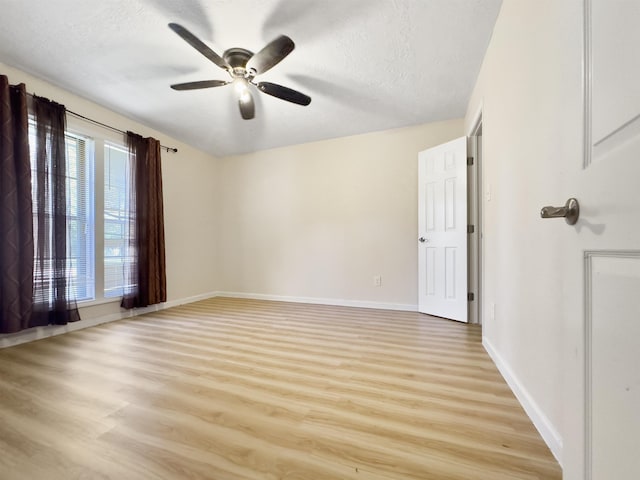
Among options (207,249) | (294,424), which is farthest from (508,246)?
(207,249)

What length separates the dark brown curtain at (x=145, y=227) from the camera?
10.4 feet

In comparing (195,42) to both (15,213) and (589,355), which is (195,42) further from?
(589,355)

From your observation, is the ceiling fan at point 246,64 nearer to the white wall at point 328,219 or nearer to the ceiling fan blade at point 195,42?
the ceiling fan blade at point 195,42

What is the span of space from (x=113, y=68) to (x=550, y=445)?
3767 mm

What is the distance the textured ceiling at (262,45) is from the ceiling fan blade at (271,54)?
25cm

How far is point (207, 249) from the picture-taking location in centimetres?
436

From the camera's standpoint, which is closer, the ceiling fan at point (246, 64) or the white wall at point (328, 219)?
the ceiling fan at point (246, 64)

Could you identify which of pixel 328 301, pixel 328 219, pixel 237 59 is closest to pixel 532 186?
pixel 237 59

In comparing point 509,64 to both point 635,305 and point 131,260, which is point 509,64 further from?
point 131,260

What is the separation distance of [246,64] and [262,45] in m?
0.23

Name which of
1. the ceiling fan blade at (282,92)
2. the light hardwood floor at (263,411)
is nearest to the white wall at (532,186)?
the light hardwood floor at (263,411)

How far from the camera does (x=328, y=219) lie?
3.85 metres

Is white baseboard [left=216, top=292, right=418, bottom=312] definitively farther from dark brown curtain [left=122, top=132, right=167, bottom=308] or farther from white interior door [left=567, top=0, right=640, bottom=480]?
white interior door [left=567, top=0, right=640, bottom=480]

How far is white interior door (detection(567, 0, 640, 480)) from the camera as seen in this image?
46 centimetres
